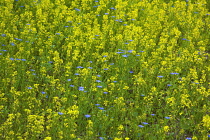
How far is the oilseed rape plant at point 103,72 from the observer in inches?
175

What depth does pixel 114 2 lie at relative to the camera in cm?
809

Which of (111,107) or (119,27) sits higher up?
(119,27)

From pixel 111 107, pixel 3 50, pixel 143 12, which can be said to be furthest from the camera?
pixel 143 12

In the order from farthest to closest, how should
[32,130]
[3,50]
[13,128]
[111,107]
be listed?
1. [3,50]
2. [111,107]
3. [13,128]
4. [32,130]

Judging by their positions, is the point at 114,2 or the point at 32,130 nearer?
the point at 32,130

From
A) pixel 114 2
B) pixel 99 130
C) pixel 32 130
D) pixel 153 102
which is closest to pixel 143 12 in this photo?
pixel 114 2

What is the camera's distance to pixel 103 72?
5.41m

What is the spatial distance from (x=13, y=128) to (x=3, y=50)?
66.7 inches

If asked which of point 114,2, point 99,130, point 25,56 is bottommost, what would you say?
point 99,130

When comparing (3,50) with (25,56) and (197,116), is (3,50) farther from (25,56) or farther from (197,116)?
(197,116)

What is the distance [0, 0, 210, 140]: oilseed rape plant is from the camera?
444 cm

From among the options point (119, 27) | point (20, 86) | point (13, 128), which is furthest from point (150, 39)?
point (13, 128)

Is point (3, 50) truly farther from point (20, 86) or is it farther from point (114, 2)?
point (114, 2)

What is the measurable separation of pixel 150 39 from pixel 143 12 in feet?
4.85
